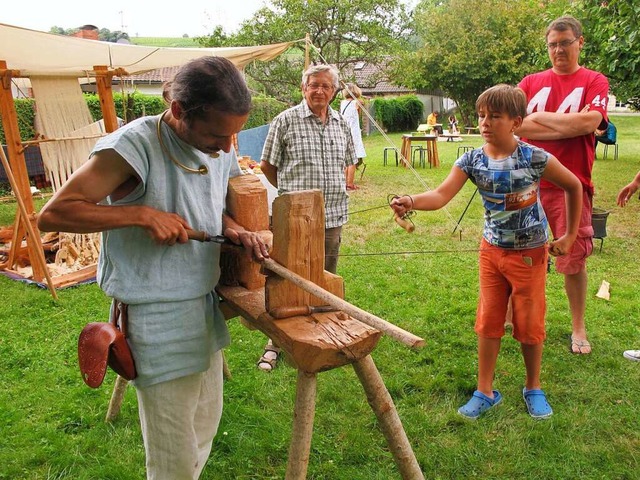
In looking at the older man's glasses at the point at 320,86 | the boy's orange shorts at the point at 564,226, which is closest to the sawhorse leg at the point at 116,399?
the older man's glasses at the point at 320,86

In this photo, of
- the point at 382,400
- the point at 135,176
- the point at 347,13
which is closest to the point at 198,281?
the point at 135,176

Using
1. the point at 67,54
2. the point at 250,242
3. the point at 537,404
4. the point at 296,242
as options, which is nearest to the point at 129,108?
the point at 67,54

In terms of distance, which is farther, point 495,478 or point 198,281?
point 495,478

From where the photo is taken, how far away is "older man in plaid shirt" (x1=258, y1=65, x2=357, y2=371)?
12.3 feet

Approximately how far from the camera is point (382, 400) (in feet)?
6.40

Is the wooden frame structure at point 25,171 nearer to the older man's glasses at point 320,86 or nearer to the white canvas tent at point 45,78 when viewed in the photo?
the white canvas tent at point 45,78

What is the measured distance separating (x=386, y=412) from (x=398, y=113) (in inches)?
1089

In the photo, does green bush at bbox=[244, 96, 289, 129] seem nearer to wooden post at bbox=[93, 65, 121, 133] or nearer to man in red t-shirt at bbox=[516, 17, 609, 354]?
wooden post at bbox=[93, 65, 121, 133]

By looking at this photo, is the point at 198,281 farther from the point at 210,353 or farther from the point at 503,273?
the point at 503,273

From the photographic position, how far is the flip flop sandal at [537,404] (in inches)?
123

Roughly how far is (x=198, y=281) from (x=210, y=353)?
0.29m

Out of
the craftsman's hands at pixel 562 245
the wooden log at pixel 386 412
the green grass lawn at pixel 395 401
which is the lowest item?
the green grass lawn at pixel 395 401

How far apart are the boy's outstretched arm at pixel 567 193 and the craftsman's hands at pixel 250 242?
1.72 m

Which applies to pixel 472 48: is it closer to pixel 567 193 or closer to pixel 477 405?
pixel 567 193
